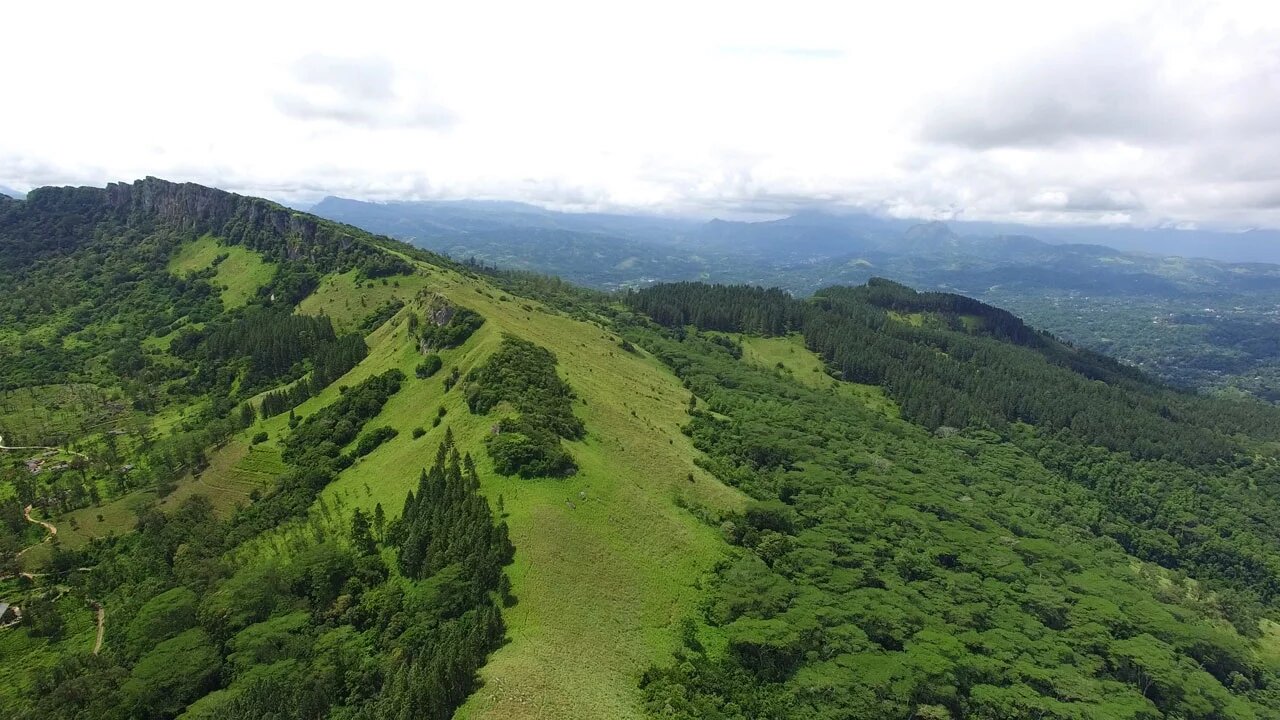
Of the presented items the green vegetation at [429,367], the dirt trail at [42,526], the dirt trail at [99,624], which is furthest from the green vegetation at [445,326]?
the dirt trail at [99,624]

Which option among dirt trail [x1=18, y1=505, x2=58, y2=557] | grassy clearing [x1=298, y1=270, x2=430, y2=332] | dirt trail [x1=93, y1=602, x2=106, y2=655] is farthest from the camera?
grassy clearing [x1=298, y1=270, x2=430, y2=332]

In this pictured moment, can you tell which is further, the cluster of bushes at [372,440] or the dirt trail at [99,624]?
the cluster of bushes at [372,440]

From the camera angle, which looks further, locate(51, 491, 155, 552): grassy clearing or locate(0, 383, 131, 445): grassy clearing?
locate(0, 383, 131, 445): grassy clearing

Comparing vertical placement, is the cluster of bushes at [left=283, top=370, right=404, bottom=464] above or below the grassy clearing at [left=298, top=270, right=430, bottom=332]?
below

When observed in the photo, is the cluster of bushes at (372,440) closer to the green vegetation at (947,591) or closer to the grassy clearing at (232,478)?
the grassy clearing at (232,478)

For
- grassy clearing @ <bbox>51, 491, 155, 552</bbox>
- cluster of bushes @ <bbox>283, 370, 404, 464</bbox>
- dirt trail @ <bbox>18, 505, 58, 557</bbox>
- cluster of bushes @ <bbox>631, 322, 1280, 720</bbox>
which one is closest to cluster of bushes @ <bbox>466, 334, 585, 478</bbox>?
cluster of bushes @ <bbox>283, 370, 404, 464</bbox>

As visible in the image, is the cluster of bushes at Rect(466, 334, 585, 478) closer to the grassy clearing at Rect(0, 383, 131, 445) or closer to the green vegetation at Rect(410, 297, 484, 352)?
the green vegetation at Rect(410, 297, 484, 352)

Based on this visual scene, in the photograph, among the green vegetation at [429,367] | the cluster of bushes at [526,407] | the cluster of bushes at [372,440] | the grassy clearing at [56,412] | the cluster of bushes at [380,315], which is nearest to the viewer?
the cluster of bushes at [526,407]

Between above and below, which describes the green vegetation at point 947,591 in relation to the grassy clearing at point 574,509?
below

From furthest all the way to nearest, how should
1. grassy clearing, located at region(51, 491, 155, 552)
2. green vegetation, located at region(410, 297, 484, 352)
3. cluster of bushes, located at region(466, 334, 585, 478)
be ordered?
1. green vegetation, located at region(410, 297, 484, 352)
2. grassy clearing, located at region(51, 491, 155, 552)
3. cluster of bushes, located at region(466, 334, 585, 478)
